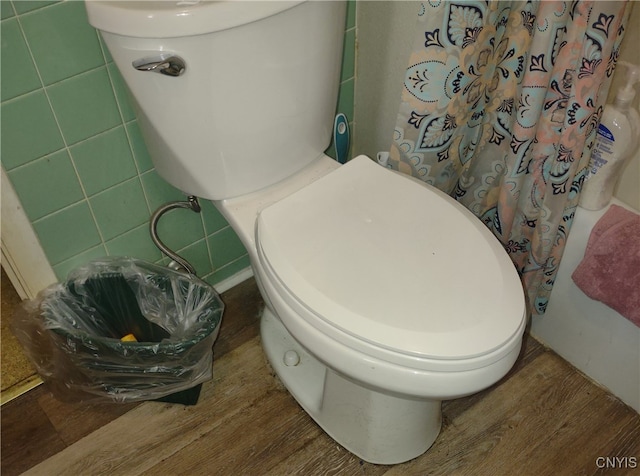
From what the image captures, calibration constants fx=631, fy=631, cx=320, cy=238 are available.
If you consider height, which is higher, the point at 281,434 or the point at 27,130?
the point at 27,130

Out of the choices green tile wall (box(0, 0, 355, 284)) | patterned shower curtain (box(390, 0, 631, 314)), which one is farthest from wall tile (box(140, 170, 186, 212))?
patterned shower curtain (box(390, 0, 631, 314))

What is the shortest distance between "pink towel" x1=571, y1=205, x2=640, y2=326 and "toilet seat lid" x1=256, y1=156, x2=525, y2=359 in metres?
0.26

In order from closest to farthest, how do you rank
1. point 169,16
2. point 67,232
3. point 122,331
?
point 169,16 → point 67,232 → point 122,331

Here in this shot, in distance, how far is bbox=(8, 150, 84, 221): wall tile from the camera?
1.11 meters

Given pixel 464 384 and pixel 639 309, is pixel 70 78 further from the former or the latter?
pixel 639 309

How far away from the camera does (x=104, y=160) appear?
1177mm

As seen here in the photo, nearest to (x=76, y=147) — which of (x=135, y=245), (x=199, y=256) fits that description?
(x=135, y=245)

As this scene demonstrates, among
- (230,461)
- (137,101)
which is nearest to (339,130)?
(137,101)

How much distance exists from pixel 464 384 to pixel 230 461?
54cm

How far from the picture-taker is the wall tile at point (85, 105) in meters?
1.06

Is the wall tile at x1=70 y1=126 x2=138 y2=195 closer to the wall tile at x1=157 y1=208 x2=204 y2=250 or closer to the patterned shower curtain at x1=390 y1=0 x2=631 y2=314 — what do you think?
the wall tile at x1=157 y1=208 x2=204 y2=250

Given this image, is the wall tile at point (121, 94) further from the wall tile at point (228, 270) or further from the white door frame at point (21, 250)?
the wall tile at point (228, 270)

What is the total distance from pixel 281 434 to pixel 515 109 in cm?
77

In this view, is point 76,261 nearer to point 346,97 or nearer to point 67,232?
point 67,232
